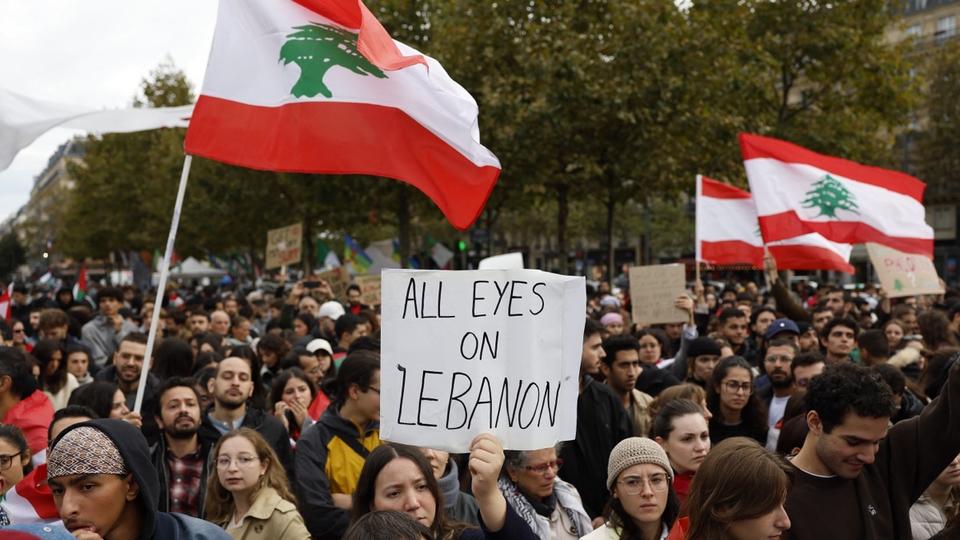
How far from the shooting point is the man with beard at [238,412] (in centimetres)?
660

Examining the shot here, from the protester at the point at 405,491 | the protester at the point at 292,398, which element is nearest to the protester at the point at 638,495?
the protester at the point at 405,491

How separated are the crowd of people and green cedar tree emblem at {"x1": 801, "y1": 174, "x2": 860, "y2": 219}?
2219 mm

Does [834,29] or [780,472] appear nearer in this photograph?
[780,472]

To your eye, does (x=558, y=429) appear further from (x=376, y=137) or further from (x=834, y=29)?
(x=834, y=29)

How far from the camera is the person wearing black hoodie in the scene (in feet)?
11.4

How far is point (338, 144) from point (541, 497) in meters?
2.42

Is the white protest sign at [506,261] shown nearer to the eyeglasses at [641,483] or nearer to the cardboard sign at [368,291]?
the cardboard sign at [368,291]

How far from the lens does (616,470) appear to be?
472cm

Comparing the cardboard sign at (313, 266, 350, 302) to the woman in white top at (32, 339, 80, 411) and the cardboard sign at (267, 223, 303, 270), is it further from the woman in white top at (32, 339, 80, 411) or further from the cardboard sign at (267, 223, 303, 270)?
the woman in white top at (32, 339, 80, 411)

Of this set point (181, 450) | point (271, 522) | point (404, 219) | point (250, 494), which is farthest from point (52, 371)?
point (404, 219)

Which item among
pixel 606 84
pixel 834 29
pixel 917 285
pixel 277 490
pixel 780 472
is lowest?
pixel 277 490

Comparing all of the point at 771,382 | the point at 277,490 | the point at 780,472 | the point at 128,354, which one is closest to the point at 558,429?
the point at 780,472

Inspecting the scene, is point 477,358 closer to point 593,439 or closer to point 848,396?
point 848,396

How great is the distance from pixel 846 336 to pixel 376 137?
4.81m
